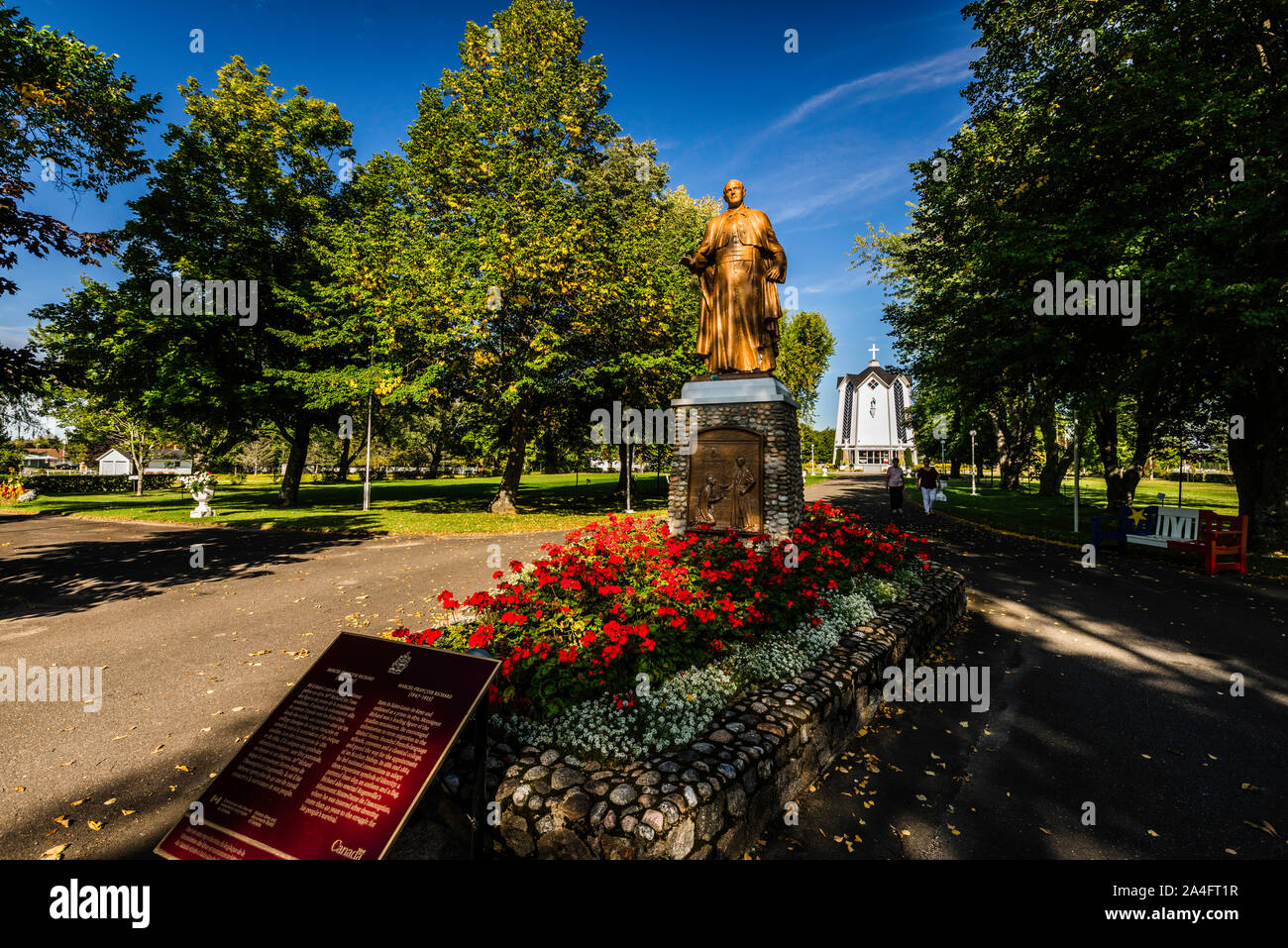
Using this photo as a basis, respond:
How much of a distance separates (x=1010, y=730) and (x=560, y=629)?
13.6 feet

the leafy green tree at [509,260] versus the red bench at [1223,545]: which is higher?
the leafy green tree at [509,260]

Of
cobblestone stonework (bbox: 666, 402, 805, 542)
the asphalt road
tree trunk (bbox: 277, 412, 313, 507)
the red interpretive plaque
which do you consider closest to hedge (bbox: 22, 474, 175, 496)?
tree trunk (bbox: 277, 412, 313, 507)

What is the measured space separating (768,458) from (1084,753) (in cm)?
530

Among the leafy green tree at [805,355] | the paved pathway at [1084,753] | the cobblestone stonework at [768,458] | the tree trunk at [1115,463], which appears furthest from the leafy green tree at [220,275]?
the leafy green tree at [805,355]

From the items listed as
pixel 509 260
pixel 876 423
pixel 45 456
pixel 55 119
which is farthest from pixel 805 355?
pixel 45 456

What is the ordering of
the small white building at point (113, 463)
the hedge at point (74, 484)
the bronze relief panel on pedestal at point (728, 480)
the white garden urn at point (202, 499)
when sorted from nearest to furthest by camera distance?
the bronze relief panel on pedestal at point (728, 480), the white garden urn at point (202, 499), the hedge at point (74, 484), the small white building at point (113, 463)

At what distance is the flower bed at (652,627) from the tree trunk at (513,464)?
12.7 m

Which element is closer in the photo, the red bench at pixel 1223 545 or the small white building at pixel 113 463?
the red bench at pixel 1223 545

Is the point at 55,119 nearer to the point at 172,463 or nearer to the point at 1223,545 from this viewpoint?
the point at 1223,545

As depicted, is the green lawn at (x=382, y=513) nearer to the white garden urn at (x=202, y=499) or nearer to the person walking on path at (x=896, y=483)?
the white garden urn at (x=202, y=499)

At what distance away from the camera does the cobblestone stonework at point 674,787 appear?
105 inches

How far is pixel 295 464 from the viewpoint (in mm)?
23547
